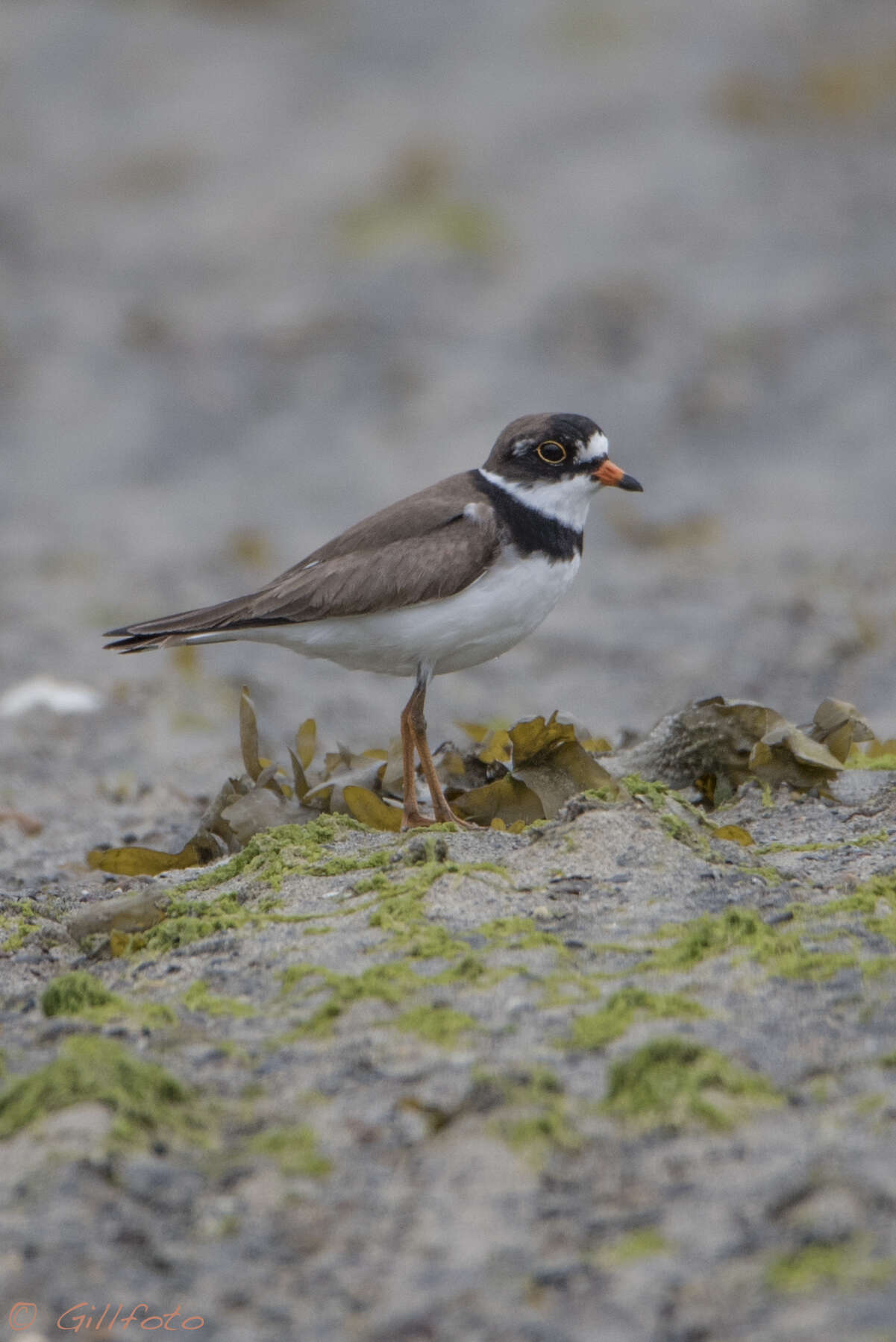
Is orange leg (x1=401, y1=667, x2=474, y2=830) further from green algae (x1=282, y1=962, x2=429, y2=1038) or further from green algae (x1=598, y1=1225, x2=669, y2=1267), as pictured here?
green algae (x1=598, y1=1225, x2=669, y2=1267)

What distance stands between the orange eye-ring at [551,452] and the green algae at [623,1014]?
2598mm

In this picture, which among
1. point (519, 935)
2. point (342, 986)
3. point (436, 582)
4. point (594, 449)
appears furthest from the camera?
point (594, 449)

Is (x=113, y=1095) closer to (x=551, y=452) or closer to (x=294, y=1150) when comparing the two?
(x=294, y=1150)

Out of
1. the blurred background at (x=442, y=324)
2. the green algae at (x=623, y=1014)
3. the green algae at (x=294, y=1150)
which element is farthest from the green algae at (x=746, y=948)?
the blurred background at (x=442, y=324)

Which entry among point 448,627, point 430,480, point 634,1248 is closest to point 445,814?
point 448,627

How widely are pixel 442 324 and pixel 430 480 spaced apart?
9.95ft

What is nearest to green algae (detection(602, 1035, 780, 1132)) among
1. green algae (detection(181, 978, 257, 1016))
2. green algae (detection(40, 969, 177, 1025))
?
green algae (detection(181, 978, 257, 1016))

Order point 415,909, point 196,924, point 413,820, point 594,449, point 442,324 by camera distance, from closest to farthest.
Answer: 1. point 415,909
2. point 196,924
3. point 413,820
4. point 594,449
5. point 442,324

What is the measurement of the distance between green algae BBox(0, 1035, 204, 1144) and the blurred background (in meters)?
4.37

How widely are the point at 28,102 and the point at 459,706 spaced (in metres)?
14.7

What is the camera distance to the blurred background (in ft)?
29.4

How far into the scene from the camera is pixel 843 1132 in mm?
2453

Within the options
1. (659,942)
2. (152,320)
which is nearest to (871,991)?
(659,942)

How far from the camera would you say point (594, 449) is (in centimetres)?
527
